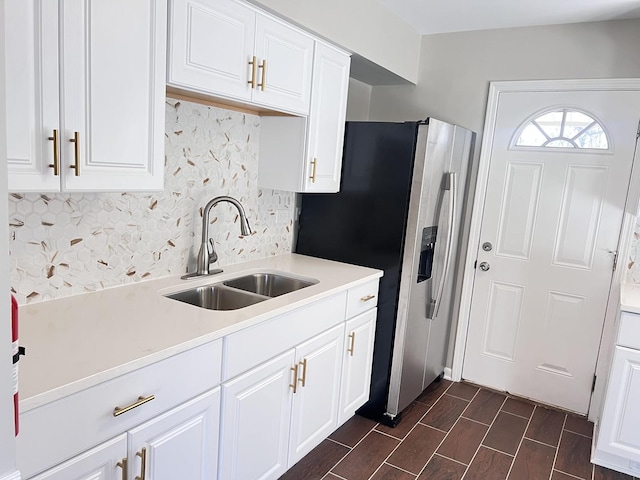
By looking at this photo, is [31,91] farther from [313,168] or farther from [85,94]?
[313,168]

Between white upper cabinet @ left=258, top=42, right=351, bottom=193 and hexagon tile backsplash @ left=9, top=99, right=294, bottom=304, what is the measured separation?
9 centimetres

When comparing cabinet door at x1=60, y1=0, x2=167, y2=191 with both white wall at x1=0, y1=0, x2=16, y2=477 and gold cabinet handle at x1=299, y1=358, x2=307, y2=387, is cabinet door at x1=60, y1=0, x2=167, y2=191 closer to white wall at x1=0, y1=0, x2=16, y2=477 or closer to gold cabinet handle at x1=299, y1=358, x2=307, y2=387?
white wall at x1=0, y1=0, x2=16, y2=477

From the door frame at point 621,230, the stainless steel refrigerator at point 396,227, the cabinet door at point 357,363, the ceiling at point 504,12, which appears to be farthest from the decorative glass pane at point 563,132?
the cabinet door at point 357,363

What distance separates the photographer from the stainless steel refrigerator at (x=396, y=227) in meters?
2.61

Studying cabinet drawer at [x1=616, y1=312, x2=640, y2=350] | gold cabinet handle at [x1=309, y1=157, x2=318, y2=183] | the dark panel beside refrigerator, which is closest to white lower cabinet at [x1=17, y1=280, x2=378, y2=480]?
the dark panel beside refrigerator

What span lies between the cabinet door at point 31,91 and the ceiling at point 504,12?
6.46ft

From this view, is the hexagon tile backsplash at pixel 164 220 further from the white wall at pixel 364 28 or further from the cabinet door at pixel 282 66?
the white wall at pixel 364 28

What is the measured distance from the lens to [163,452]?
4.66 ft

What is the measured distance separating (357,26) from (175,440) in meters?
2.16

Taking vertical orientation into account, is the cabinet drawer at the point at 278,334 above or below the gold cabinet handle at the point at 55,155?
below

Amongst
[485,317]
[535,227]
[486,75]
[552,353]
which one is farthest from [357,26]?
[552,353]

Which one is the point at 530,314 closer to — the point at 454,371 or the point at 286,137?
the point at 454,371

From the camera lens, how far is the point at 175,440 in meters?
1.46

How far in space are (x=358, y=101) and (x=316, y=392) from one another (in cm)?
210
